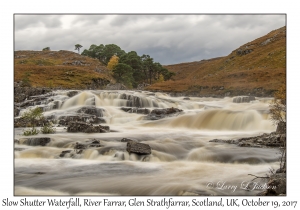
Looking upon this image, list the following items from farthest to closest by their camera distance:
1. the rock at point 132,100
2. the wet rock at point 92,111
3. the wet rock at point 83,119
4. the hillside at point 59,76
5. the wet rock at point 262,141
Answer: the hillside at point 59,76 < the rock at point 132,100 < the wet rock at point 92,111 < the wet rock at point 83,119 < the wet rock at point 262,141

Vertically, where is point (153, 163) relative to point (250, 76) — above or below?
below

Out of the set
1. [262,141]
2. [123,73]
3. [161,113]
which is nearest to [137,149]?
[262,141]

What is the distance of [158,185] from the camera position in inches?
409

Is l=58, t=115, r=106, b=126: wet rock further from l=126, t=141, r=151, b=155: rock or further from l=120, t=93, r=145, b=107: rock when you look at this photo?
l=126, t=141, r=151, b=155: rock

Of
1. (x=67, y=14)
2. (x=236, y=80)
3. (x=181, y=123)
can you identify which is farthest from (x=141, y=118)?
(x=236, y=80)

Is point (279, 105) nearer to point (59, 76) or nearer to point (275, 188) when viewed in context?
point (275, 188)

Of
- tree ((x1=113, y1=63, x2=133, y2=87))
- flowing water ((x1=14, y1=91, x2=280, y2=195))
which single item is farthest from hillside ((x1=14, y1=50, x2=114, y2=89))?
flowing water ((x1=14, y1=91, x2=280, y2=195))

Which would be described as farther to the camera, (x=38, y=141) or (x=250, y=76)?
(x=250, y=76)

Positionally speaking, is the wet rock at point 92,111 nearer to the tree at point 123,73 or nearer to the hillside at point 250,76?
the hillside at point 250,76

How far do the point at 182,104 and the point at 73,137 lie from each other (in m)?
17.9

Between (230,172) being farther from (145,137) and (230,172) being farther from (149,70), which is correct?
(149,70)

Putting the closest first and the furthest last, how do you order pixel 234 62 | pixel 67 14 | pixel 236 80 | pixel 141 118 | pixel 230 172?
pixel 230 172
pixel 67 14
pixel 141 118
pixel 236 80
pixel 234 62

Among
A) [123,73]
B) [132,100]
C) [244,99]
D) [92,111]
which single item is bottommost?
[92,111]

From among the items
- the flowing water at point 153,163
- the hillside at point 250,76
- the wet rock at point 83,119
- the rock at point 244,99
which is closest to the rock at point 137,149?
the flowing water at point 153,163
